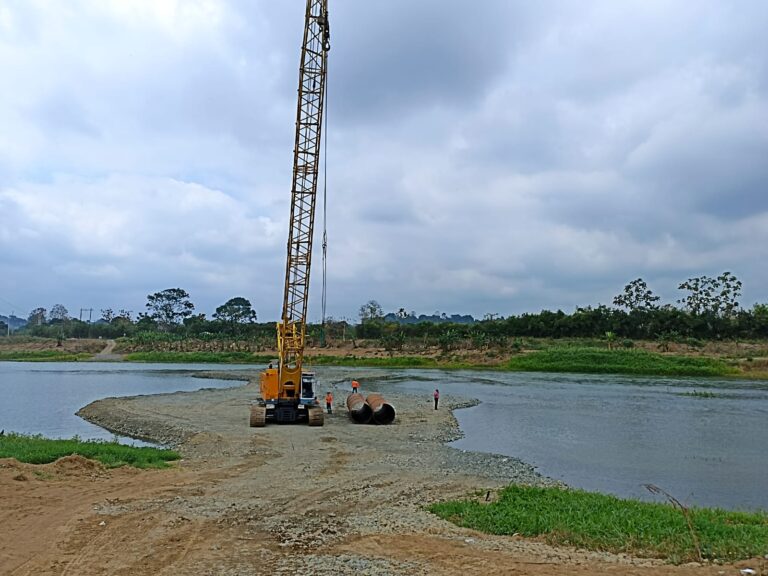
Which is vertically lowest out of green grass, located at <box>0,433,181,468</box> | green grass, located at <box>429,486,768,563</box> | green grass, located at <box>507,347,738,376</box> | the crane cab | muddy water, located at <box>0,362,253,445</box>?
muddy water, located at <box>0,362,253,445</box>

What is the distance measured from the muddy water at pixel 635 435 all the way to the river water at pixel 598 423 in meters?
0.05

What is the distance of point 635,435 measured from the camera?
92.9ft

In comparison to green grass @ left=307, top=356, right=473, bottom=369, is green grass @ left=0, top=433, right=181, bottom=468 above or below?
below

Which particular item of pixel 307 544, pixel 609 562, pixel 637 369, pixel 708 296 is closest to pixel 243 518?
pixel 307 544

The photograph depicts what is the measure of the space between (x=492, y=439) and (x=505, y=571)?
62.5ft

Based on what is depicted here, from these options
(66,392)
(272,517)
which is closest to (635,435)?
(272,517)

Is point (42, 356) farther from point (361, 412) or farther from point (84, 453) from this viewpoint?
point (84, 453)

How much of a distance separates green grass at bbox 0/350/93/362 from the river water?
39157 mm

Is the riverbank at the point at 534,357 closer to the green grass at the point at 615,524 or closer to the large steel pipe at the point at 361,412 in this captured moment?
the large steel pipe at the point at 361,412

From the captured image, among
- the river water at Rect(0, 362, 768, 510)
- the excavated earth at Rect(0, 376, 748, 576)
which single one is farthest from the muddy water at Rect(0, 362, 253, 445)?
the excavated earth at Rect(0, 376, 748, 576)

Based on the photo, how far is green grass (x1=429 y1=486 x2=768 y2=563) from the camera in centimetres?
961

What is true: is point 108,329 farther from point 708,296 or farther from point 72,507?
point 72,507

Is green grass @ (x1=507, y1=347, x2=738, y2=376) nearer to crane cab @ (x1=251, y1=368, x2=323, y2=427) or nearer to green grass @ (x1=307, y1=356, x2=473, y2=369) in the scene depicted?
green grass @ (x1=307, y1=356, x2=473, y2=369)

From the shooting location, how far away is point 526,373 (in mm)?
72438
